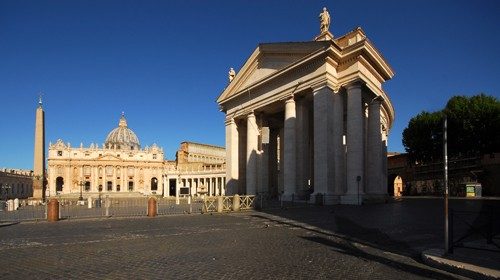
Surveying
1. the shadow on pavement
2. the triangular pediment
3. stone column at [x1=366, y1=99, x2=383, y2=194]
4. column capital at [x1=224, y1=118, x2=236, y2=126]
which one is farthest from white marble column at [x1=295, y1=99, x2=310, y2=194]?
the shadow on pavement

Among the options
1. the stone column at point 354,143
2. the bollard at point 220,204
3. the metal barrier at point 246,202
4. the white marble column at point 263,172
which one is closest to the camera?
the bollard at point 220,204

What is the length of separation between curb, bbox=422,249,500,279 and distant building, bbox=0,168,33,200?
113503mm

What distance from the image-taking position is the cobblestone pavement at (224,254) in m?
7.55

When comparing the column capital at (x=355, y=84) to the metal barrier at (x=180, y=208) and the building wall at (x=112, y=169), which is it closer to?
the metal barrier at (x=180, y=208)

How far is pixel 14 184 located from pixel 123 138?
40.7m

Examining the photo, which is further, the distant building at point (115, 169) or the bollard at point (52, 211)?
the distant building at point (115, 169)

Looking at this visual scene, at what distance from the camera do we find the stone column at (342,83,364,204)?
29188mm

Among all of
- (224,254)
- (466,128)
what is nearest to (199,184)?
(466,128)

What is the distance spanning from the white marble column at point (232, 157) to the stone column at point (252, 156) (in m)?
3.23

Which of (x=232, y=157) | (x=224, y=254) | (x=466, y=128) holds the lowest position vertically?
(x=224, y=254)

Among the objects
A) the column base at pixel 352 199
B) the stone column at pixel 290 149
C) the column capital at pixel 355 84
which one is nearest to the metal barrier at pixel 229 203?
the stone column at pixel 290 149

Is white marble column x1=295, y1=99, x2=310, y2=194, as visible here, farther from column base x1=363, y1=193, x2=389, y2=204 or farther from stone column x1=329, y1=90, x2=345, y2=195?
column base x1=363, y1=193, x2=389, y2=204

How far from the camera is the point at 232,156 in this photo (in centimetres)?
4303

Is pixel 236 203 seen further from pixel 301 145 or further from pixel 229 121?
pixel 229 121
